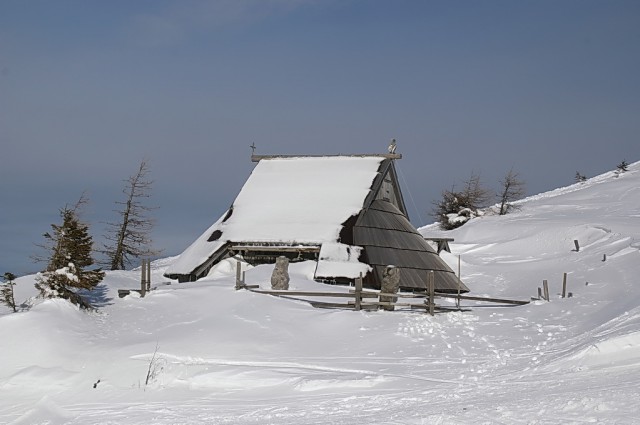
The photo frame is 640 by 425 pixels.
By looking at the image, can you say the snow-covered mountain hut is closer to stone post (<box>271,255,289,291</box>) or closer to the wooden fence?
stone post (<box>271,255,289,291</box>)

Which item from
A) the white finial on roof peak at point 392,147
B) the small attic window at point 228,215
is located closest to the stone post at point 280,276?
the small attic window at point 228,215

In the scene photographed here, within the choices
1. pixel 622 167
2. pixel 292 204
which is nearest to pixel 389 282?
pixel 292 204

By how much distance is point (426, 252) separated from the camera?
1231 inches

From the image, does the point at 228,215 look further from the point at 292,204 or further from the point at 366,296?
the point at 366,296

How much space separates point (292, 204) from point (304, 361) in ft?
52.1

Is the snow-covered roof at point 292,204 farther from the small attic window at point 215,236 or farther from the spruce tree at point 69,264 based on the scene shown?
the spruce tree at point 69,264

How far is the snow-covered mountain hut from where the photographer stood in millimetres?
28438

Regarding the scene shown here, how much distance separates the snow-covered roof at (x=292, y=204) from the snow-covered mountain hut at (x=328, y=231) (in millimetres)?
42

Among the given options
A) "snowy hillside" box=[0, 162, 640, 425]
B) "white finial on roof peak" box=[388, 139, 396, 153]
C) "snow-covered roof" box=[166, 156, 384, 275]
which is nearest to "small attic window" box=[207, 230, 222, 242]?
"snow-covered roof" box=[166, 156, 384, 275]

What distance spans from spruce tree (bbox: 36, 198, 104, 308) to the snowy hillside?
50 cm

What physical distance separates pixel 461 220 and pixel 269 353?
44.9 meters

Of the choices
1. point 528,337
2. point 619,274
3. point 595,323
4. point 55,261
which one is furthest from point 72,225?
point 619,274

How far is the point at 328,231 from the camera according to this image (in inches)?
1142

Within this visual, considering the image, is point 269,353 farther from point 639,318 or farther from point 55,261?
point 639,318
